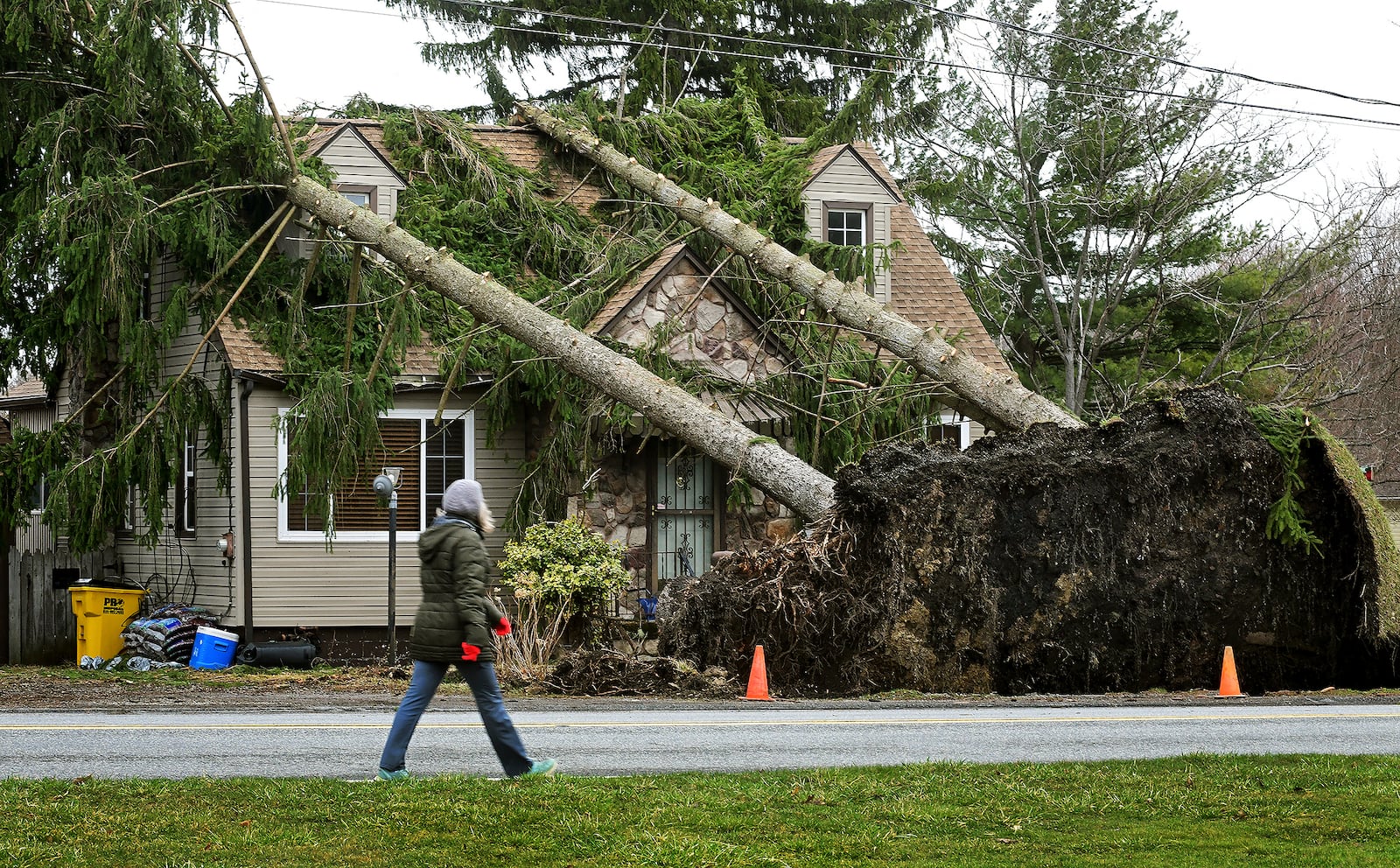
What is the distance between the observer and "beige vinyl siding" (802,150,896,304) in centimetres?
2078

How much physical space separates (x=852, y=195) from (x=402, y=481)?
789cm

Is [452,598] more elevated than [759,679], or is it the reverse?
[452,598]

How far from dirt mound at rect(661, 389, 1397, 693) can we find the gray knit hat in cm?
587

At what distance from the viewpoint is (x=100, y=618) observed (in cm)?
1708

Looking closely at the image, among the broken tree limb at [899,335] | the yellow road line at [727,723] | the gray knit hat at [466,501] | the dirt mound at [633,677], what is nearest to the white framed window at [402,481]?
the broken tree limb at [899,335]

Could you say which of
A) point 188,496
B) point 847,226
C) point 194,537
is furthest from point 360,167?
point 847,226

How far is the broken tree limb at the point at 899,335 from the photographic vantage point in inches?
585

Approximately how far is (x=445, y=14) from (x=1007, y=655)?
22.9 m

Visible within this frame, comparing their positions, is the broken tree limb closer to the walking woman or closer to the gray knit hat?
the gray knit hat

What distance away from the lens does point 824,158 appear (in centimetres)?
2109

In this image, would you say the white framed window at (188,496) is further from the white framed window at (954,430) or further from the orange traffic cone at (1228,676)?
the orange traffic cone at (1228,676)

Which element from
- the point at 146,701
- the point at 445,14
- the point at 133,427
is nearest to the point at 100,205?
the point at 133,427

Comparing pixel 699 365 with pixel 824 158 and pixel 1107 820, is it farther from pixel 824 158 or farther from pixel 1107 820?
pixel 1107 820

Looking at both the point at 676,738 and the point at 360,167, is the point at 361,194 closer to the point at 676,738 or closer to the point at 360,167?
the point at 360,167
